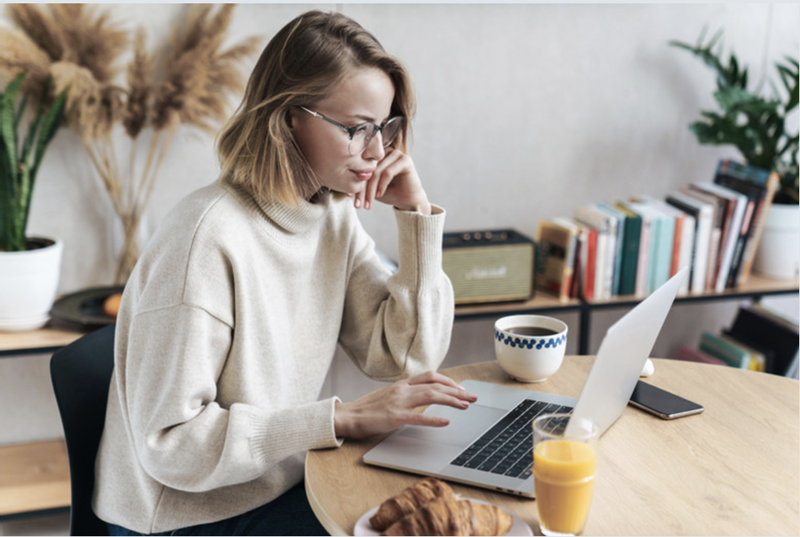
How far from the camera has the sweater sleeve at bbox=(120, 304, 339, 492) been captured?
1103 millimetres

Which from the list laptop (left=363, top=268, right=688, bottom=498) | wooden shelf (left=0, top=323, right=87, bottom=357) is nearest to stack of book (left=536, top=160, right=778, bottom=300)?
laptop (left=363, top=268, right=688, bottom=498)

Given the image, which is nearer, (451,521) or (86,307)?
(451,521)

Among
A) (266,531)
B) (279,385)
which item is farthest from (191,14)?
(266,531)

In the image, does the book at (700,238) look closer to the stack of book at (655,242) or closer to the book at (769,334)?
the stack of book at (655,242)

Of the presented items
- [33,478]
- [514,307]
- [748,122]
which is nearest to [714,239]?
[748,122]

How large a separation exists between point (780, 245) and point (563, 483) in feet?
6.34

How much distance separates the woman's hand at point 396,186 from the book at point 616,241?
1.00 meters

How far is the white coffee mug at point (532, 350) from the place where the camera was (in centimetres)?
125

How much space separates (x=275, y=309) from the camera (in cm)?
133

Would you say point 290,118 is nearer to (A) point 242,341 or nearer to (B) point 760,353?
(A) point 242,341

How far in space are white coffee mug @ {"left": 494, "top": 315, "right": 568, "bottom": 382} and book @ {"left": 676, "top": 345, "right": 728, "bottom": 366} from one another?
1.51m

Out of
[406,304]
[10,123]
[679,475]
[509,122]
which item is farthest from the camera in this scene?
[509,122]

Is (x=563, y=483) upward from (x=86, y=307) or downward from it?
upward

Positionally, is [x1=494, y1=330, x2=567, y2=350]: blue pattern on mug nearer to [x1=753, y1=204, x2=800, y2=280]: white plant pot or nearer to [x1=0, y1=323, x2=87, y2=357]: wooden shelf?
[x1=0, y1=323, x2=87, y2=357]: wooden shelf
